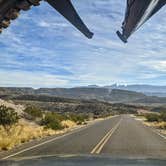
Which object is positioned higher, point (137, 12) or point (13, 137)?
point (137, 12)

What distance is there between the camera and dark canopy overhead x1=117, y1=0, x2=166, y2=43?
737cm

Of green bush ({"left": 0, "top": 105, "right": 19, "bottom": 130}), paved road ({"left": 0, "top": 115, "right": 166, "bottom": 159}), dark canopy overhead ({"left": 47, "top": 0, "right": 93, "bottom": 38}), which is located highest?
dark canopy overhead ({"left": 47, "top": 0, "right": 93, "bottom": 38})

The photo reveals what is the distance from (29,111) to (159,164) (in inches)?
1745

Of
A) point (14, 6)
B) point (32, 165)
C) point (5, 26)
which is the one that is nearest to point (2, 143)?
point (5, 26)

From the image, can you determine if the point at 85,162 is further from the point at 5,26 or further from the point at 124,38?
the point at 5,26

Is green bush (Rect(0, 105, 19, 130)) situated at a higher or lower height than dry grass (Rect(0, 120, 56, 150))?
higher

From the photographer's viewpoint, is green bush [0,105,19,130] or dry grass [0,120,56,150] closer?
dry grass [0,120,56,150]

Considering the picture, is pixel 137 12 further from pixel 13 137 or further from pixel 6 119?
pixel 6 119

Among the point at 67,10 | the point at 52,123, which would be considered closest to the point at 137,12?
the point at 67,10

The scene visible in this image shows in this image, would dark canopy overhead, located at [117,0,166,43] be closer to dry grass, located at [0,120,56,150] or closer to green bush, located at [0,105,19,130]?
dry grass, located at [0,120,56,150]

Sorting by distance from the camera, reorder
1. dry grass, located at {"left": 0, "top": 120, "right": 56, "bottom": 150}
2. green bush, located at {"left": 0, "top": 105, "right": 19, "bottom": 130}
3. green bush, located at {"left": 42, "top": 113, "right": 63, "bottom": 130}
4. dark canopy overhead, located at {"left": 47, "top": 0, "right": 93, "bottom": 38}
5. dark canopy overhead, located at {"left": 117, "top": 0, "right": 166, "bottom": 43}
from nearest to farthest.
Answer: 1. dark canopy overhead, located at {"left": 117, "top": 0, "right": 166, "bottom": 43}
2. dark canopy overhead, located at {"left": 47, "top": 0, "right": 93, "bottom": 38}
3. dry grass, located at {"left": 0, "top": 120, "right": 56, "bottom": 150}
4. green bush, located at {"left": 0, "top": 105, "right": 19, "bottom": 130}
5. green bush, located at {"left": 42, "top": 113, "right": 63, "bottom": 130}

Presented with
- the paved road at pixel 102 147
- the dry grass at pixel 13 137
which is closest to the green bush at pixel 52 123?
the dry grass at pixel 13 137

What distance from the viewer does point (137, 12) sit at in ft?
26.7

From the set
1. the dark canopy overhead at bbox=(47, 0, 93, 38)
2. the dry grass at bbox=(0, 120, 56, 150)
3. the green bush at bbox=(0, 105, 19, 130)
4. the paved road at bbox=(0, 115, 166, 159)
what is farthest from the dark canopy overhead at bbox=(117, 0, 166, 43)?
the green bush at bbox=(0, 105, 19, 130)
